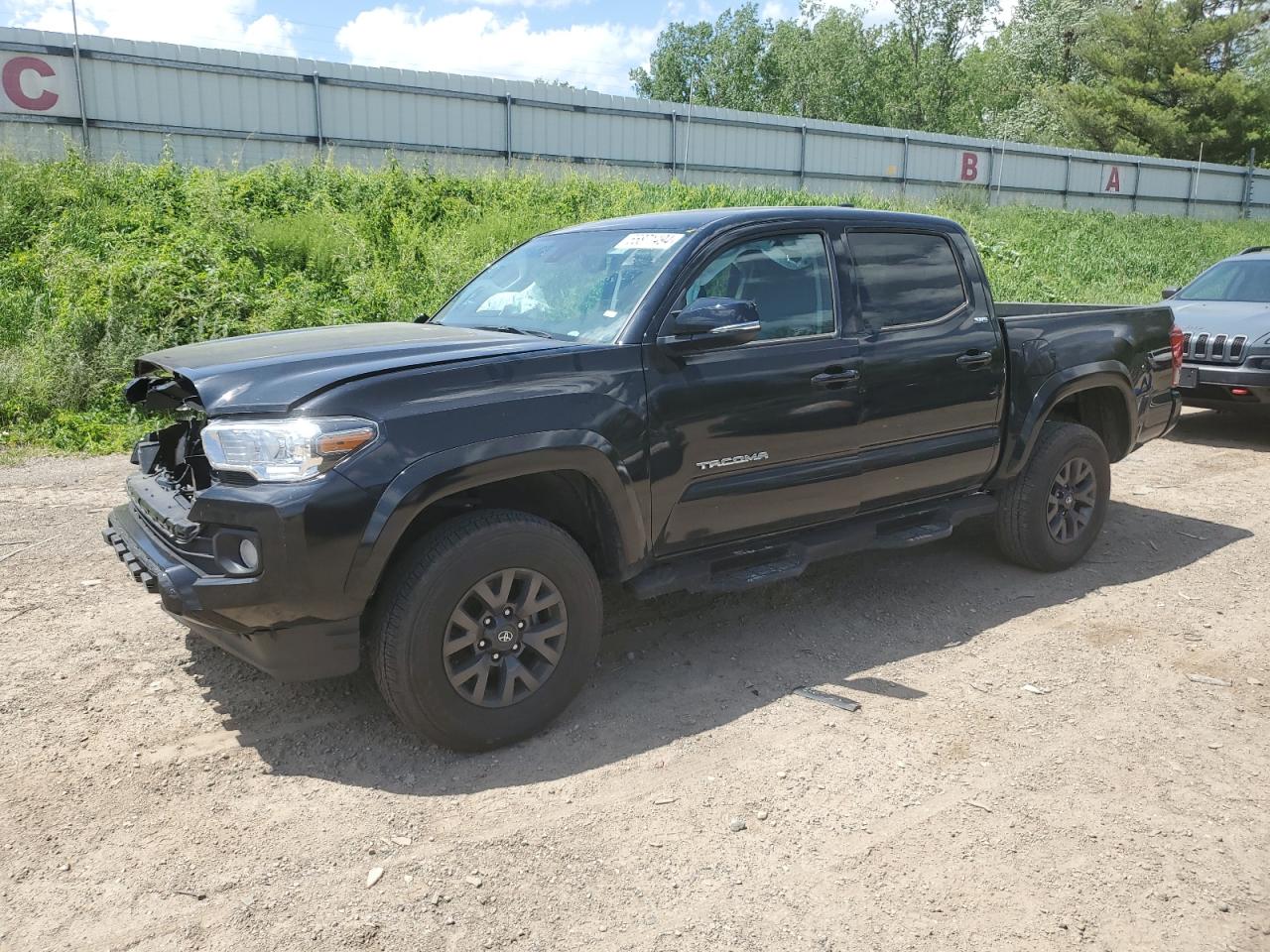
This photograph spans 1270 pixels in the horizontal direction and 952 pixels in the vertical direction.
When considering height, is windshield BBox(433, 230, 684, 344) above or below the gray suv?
above

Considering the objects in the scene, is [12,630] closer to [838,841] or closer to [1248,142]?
[838,841]

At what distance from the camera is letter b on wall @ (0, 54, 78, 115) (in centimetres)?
1357

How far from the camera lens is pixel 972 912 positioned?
9.17 ft

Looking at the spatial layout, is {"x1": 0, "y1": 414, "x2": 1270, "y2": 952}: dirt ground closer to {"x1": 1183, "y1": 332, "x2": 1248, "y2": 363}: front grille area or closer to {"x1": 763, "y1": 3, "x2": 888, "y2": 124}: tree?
{"x1": 1183, "y1": 332, "x2": 1248, "y2": 363}: front grille area

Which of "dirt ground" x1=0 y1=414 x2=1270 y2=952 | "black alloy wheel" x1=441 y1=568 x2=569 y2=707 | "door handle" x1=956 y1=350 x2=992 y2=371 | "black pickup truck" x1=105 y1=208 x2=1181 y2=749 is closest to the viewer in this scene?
"dirt ground" x1=0 y1=414 x2=1270 y2=952

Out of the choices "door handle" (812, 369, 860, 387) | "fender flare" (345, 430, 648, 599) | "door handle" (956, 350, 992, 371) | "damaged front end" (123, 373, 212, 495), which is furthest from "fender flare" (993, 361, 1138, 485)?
"damaged front end" (123, 373, 212, 495)

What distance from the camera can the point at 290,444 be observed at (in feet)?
10.5

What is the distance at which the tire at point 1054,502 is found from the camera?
216 inches

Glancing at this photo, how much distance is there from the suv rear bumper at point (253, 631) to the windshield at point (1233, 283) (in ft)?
32.6

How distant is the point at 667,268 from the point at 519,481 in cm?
105

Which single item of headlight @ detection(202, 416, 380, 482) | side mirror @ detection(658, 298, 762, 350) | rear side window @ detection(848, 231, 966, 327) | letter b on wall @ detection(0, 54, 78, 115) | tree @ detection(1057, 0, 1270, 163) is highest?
tree @ detection(1057, 0, 1270, 163)

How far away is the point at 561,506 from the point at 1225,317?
816 centimetres

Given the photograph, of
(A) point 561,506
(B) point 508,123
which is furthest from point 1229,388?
(B) point 508,123

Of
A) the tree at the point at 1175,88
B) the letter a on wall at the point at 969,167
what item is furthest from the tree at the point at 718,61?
the letter a on wall at the point at 969,167
